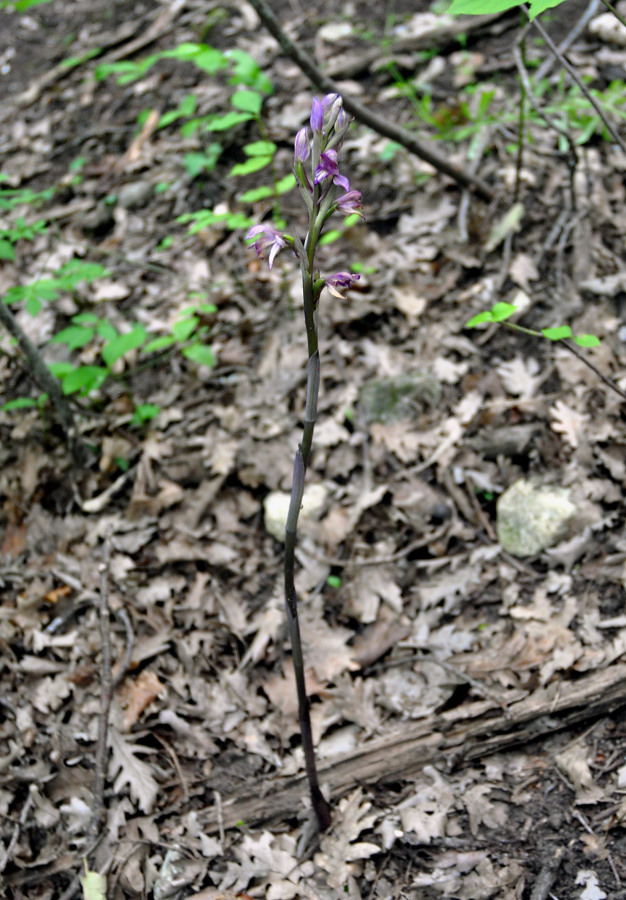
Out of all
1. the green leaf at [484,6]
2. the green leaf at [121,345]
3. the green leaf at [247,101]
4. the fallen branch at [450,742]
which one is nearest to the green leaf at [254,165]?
the green leaf at [247,101]

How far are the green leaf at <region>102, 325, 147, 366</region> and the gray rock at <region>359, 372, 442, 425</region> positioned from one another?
1.18 m

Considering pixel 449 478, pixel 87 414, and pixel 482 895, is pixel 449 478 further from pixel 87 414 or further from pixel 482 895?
pixel 87 414

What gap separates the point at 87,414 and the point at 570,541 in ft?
8.41

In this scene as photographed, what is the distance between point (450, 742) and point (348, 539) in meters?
1.02

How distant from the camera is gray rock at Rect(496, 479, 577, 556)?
109 inches

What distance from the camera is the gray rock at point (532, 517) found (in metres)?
2.77

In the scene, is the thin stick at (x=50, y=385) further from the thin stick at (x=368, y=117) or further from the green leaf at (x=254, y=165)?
the thin stick at (x=368, y=117)

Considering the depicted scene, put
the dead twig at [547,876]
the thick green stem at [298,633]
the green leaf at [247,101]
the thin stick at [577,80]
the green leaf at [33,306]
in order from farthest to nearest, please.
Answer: the green leaf at [247,101], the green leaf at [33,306], the thin stick at [577,80], the dead twig at [547,876], the thick green stem at [298,633]

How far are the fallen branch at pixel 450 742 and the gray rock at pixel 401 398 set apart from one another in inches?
59.8

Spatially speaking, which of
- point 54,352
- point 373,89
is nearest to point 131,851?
point 54,352

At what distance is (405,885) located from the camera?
2.04 metres

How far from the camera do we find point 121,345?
3.19m

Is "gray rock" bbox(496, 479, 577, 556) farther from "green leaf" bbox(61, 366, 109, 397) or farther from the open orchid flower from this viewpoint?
"green leaf" bbox(61, 366, 109, 397)

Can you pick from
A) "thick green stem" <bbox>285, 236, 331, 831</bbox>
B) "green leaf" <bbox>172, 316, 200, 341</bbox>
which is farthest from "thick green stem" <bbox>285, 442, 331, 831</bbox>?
"green leaf" <bbox>172, 316, 200, 341</bbox>
